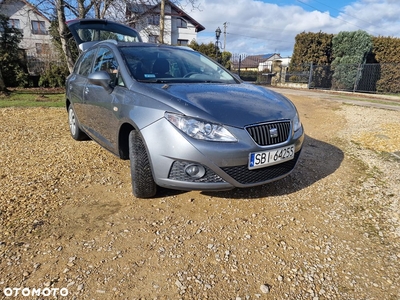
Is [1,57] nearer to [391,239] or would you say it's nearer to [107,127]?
[107,127]

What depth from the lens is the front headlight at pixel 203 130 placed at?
7.02 feet

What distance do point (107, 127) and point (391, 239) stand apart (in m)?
2.95

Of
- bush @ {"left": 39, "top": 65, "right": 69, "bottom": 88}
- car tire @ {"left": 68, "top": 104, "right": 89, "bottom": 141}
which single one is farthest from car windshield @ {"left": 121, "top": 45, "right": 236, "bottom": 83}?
bush @ {"left": 39, "top": 65, "right": 69, "bottom": 88}

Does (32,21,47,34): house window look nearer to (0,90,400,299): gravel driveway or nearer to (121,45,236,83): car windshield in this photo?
(0,90,400,299): gravel driveway

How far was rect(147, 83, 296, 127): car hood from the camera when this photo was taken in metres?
2.20

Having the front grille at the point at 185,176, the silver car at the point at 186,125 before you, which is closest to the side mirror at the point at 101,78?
the silver car at the point at 186,125

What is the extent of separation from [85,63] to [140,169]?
2595 mm

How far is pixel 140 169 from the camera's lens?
95.5 inches

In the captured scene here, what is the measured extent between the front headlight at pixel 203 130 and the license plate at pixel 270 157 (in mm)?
248

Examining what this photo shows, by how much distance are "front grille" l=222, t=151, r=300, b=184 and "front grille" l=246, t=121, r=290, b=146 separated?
247 mm

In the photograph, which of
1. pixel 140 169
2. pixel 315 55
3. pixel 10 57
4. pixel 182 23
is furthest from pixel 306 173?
pixel 182 23

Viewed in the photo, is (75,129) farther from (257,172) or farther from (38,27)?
(38,27)

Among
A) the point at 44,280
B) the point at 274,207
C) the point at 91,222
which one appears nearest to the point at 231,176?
the point at 274,207

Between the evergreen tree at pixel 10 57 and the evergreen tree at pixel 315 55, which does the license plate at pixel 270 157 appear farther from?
the evergreen tree at pixel 315 55
